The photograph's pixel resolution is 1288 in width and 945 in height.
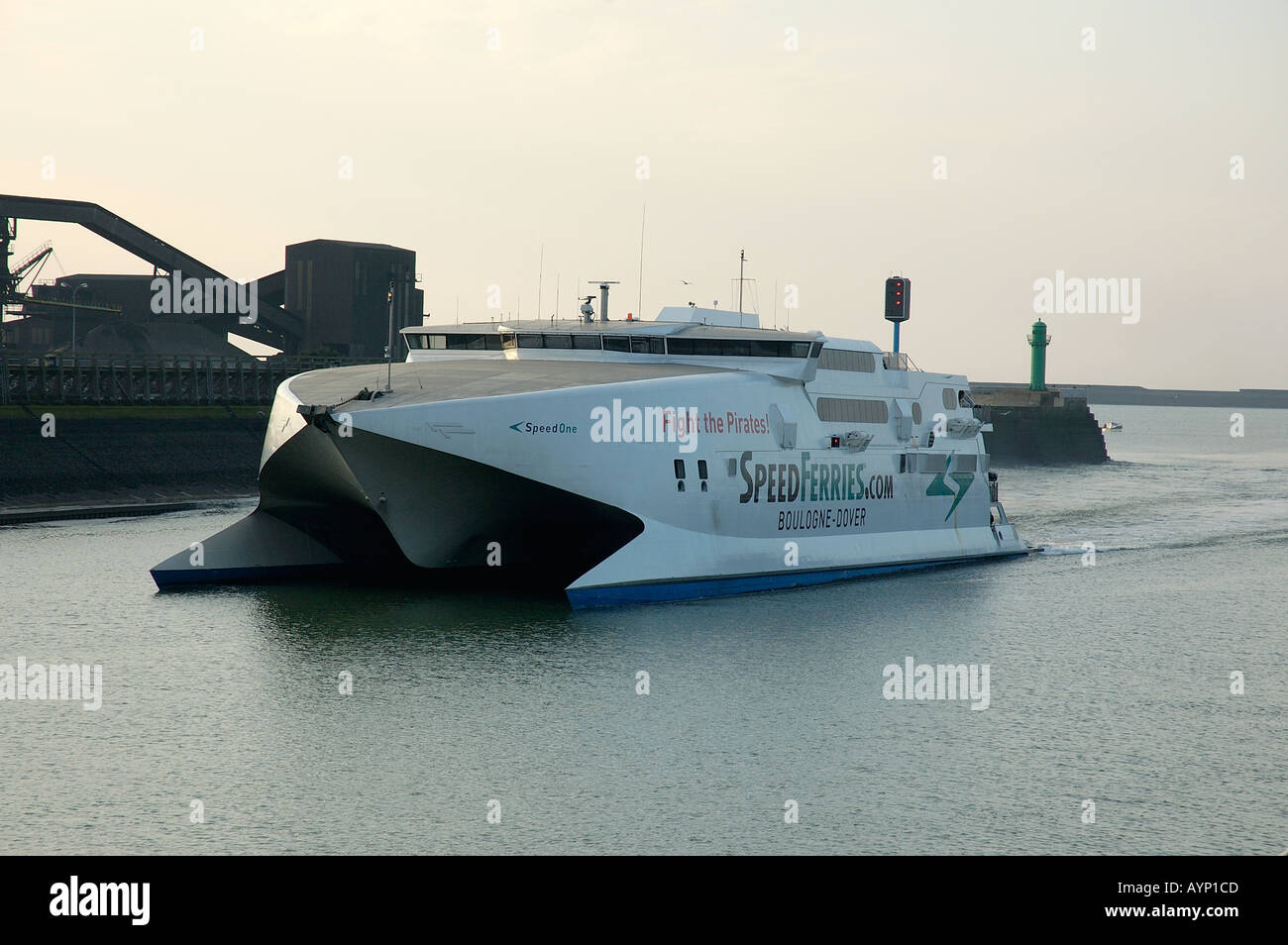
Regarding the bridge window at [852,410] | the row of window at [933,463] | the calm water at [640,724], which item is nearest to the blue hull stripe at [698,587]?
the calm water at [640,724]

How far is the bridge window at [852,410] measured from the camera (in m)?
36.8

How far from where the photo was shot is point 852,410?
125ft

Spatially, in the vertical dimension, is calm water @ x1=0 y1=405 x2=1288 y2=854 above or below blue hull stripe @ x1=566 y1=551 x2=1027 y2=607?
below

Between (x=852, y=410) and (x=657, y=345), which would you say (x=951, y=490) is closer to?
(x=852, y=410)

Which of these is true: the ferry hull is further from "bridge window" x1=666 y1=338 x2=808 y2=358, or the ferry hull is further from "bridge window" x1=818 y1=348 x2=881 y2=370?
"bridge window" x1=818 y1=348 x2=881 y2=370

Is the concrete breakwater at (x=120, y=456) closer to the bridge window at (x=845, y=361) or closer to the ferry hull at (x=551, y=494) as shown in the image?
the ferry hull at (x=551, y=494)

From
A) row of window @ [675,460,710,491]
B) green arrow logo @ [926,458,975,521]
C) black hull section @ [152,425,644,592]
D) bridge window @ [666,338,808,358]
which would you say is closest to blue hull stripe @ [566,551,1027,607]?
black hull section @ [152,425,644,592]

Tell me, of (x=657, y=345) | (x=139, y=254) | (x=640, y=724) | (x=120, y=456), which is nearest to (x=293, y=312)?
(x=139, y=254)

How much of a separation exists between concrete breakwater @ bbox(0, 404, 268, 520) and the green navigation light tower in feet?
279

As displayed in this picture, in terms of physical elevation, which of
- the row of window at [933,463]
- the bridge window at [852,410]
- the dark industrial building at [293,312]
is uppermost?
the dark industrial building at [293,312]

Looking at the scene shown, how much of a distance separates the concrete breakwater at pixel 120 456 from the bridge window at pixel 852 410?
99.9ft

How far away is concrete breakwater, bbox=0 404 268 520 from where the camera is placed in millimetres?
52156

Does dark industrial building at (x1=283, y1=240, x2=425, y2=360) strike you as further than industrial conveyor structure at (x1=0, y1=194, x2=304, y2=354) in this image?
Yes
